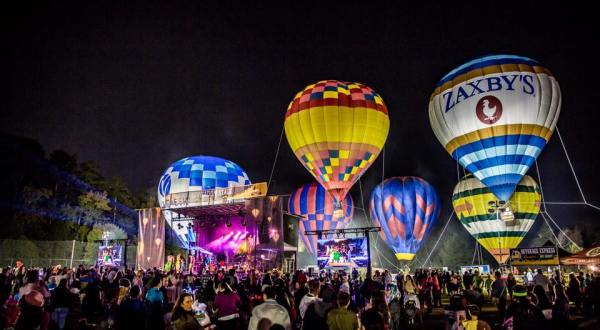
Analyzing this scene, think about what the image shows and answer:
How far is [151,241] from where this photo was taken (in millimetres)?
27141

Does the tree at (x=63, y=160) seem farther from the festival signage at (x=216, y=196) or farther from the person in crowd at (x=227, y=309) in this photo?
the person in crowd at (x=227, y=309)

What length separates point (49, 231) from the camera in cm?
3547

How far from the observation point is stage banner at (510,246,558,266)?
18564 millimetres

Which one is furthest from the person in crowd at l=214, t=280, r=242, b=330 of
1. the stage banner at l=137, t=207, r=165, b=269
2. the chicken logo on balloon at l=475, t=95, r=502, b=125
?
the stage banner at l=137, t=207, r=165, b=269

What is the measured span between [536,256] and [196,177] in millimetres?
22534

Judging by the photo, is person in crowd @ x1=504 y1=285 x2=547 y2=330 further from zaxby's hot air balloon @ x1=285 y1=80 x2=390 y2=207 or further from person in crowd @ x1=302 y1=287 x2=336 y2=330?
zaxby's hot air balloon @ x1=285 y1=80 x2=390 y2=207

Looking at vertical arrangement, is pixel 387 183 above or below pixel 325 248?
above

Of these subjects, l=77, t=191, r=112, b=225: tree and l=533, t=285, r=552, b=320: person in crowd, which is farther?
l=77, t=191, r=112, b=225: tree

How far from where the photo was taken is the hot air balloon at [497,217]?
102ft

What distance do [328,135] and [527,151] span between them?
10.3m

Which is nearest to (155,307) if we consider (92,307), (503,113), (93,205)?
(92,307)

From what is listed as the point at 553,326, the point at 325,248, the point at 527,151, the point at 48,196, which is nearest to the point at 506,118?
the point at 527,151

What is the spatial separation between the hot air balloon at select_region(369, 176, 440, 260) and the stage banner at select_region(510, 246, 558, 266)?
16626mm

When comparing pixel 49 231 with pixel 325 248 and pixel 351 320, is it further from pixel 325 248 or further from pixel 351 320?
pixel 351 320
